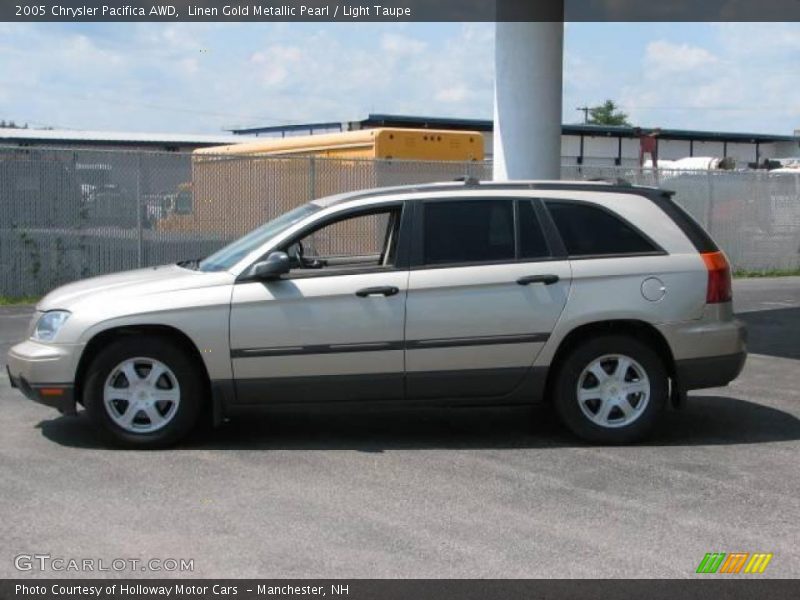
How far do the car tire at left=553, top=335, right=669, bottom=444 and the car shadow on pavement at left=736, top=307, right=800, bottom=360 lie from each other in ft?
15.2

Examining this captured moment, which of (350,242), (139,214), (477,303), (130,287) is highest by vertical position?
(139,214)

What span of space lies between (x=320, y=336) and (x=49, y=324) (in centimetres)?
183

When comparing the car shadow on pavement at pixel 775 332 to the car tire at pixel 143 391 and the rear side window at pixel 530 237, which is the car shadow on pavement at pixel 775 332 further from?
the car tire at pixel 143 391

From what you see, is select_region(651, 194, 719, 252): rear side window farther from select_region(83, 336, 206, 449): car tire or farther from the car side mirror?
select_region(83, 336, 206, 449): car tire

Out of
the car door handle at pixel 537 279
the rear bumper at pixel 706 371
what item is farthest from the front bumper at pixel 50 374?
the rear bumper at pixel 706 371

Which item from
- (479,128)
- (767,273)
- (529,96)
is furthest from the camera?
(479,128)

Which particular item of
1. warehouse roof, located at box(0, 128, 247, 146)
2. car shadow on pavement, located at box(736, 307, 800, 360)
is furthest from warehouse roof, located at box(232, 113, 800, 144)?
car shadow on pavement, located at box(736, 307, 800, 360)

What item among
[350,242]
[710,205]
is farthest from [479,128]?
[350,242]

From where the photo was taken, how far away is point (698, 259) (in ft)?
24.0

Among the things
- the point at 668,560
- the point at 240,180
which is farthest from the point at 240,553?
the point at 240,180

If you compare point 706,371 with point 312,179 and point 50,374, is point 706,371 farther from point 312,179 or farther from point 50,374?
point 312,179

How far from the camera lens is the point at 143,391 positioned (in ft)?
23.1

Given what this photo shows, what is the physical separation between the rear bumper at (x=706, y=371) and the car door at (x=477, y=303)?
98 cm

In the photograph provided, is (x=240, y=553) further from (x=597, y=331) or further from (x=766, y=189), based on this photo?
(x=766, y=189)
